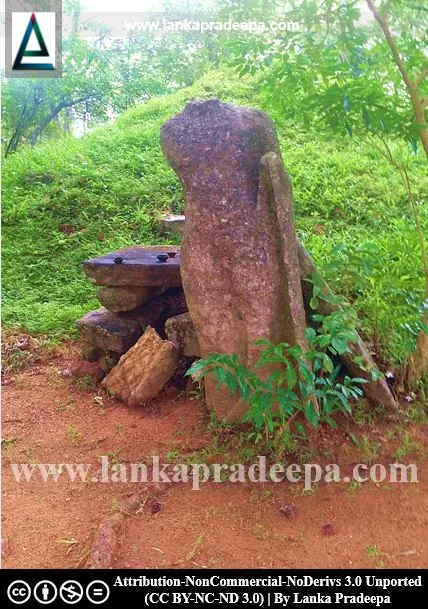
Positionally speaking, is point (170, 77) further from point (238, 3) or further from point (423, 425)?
point (423, 425)

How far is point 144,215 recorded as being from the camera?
6.28m

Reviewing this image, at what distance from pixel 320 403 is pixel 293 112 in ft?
5.17

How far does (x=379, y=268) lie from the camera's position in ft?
11.3

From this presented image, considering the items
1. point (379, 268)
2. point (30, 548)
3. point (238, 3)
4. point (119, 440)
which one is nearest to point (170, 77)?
point (238, 3)

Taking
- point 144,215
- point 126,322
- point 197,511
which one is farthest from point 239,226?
point 144,215

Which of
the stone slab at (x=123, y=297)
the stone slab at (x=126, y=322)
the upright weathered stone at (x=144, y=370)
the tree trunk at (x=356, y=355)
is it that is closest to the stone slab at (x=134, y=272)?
the stone slab at (x=123, y=297)

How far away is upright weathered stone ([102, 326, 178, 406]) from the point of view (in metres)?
3.43

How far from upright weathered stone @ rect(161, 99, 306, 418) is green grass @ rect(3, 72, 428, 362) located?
518mm

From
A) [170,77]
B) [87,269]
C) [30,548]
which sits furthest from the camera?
[170,77]

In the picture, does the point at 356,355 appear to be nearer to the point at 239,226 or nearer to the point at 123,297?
the point at 239,226

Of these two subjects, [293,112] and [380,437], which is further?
[293,112]

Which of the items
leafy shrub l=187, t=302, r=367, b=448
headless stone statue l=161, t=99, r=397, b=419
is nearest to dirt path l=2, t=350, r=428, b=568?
leafy shrub l=187, t=302, r=367, b=448

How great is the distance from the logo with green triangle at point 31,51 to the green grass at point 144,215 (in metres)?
1.77

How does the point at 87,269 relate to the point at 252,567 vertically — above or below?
above
